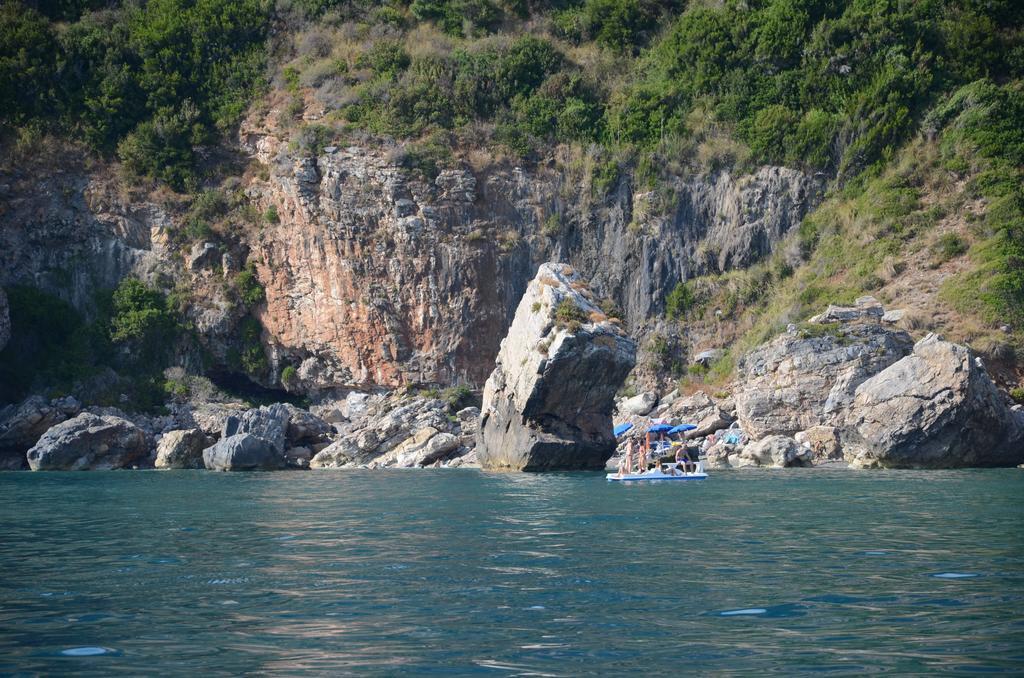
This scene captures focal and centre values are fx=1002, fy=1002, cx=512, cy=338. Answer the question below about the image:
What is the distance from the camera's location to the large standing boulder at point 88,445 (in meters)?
37.4

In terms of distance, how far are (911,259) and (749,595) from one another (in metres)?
35.3

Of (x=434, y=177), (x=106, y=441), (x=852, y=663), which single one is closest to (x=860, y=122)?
(x=434, y=177)

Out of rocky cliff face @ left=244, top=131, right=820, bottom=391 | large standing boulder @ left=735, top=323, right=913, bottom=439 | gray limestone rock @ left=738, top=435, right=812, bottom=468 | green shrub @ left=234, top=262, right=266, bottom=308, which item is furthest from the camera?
green shrub @ left=234, top=262, right=266, bottom=308

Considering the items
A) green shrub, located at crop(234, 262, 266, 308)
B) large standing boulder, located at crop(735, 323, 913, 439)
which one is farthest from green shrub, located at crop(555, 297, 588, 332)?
green shrub, located at crop(234, 262, 266, 308)

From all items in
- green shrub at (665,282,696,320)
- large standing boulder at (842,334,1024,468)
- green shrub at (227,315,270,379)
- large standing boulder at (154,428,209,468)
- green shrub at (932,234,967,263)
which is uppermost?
green shrub at (932,234,967,263)

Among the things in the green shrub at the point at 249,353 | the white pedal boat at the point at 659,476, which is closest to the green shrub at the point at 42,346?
the green shrub at the point at 249,353

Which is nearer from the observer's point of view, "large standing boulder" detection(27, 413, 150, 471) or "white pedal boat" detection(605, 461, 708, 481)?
"white pedal boat" detection(605, 461, 708, 481)

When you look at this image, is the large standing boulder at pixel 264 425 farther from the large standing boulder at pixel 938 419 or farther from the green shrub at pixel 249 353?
the large standing boulder at pixel 938 419

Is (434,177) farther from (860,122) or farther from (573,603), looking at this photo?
(573,603)

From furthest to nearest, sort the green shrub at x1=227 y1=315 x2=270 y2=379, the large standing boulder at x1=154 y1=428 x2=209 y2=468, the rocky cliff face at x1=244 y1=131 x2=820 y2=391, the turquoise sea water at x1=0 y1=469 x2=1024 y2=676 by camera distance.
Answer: the green shrub at x1=227 y1=315 x2=270 y2=379 → the rocky cliff face at x1=244 y1=131 x2=820 y2=391 → the large standing boulder at x1=154 y1=428 x2=209 y2=468 → the turquoise sea water at x1=0 y1=469 x2=1024 y2=676

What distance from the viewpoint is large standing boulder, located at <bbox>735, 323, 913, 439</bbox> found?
33844 millimetres

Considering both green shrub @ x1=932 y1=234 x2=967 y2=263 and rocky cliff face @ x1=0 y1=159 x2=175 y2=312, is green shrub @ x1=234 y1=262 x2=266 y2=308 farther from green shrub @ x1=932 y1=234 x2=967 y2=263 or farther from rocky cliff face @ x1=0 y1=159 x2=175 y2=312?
green shrub @ x1=932 y1=234 x2=967 y2=263

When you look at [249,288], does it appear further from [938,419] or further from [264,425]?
[938,419]

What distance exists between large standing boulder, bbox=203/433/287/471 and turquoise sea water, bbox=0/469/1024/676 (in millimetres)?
16086
